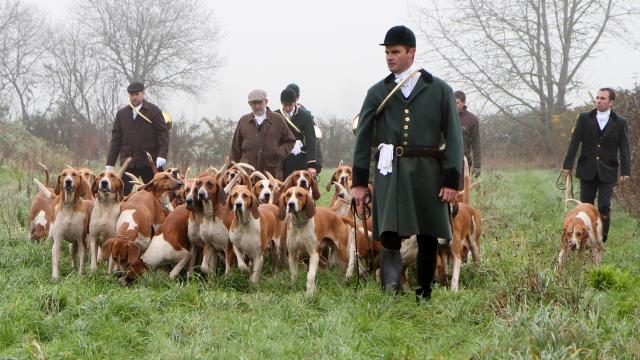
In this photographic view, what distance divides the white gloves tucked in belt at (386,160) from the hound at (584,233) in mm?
2687

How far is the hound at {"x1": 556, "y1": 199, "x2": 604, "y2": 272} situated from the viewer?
7.61 meters

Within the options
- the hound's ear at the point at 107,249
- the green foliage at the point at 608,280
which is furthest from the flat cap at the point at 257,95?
the green foliage at the point at 608,280

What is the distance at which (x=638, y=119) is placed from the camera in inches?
456

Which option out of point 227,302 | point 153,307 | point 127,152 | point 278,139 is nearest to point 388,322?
point 227,302

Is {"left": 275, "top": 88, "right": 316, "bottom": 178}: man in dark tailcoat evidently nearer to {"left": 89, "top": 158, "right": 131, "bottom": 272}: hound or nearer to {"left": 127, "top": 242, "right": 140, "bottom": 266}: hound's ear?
{"left": 89, "top": 158, "right": 131, "bottom": 272}: hound

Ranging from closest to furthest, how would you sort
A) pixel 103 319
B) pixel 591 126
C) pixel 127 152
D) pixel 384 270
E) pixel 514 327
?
pixel 514 327 → pixel 103 319 → pixel 384 270 → pixel 591 126 → pixel 127 152

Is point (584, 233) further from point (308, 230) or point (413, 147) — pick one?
point (413, 147)

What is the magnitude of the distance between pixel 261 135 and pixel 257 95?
482 mm

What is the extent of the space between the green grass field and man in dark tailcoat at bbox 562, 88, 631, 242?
6.84 feet

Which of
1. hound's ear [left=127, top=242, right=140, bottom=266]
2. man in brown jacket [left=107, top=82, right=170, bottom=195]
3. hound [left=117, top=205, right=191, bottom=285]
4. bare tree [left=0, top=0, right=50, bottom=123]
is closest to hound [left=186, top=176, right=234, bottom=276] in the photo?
hound [left=117, top=205, right=191, bottom=285]

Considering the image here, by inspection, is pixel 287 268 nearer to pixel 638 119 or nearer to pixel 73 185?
pixel 73 185

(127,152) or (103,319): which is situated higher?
(127,152)

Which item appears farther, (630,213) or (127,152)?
(630,213)

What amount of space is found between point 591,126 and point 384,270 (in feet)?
14.0
